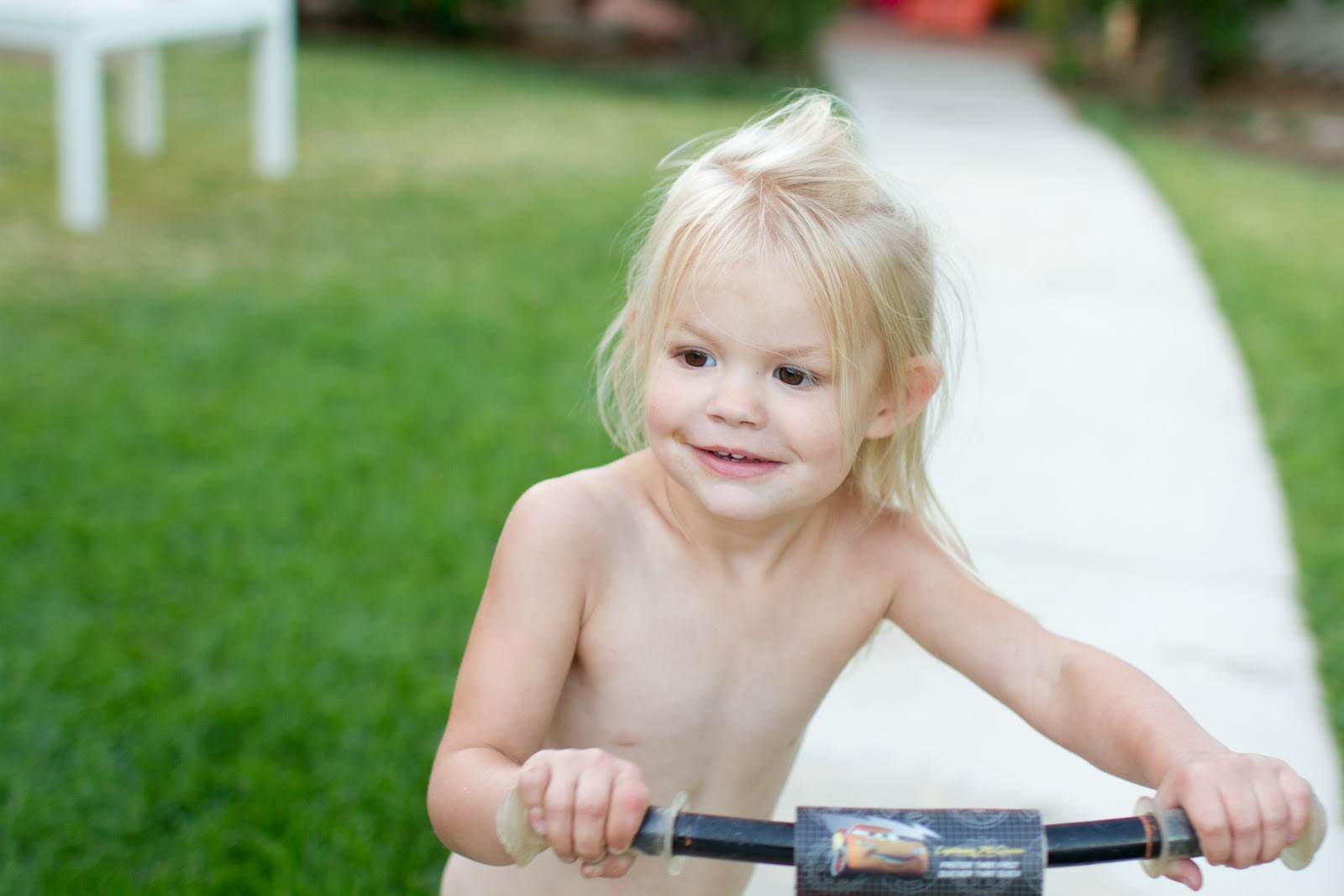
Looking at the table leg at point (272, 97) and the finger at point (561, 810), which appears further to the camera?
the table leg at point (272, 97)

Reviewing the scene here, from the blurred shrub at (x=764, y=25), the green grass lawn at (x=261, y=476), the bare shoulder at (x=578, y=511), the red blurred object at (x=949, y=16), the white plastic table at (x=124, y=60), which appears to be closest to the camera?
the bare shoulder at (x=578, y=511)

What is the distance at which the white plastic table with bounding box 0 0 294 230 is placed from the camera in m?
4.92

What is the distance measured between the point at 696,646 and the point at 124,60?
584 cm

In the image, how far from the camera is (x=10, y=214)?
209 inches

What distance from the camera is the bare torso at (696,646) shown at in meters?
1.52

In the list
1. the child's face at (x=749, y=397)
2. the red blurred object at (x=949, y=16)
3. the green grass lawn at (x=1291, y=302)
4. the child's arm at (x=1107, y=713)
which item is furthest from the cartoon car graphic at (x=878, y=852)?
the red blurred object at (x=949, y=16)

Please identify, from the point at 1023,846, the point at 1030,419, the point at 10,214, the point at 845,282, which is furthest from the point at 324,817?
the point at 10,214

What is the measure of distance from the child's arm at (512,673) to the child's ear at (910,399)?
12.6 inches

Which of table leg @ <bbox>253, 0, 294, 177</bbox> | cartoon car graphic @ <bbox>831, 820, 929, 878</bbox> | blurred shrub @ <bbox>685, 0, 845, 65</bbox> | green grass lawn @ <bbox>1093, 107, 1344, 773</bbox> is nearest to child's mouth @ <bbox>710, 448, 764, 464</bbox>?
cartoon car graphic @ <bbox>831, 820, 929, 878</bbox>

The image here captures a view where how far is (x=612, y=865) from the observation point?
1.04 meters

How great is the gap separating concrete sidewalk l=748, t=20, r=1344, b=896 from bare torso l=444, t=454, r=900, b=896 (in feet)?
1.17

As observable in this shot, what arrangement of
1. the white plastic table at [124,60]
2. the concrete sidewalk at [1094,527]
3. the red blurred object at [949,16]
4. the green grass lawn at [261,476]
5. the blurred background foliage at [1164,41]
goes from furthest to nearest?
the red blurred object at [949,16], the blurred background foliage at [1164,41], the white plastic table at [124,60], the concrete sidewalk at [1094,527], the green grass lawn at [261,476]

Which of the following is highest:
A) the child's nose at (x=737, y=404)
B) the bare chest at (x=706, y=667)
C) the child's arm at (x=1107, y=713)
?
the child's nose at (x=737, y=404)

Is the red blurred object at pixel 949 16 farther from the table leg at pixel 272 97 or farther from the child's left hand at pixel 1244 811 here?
the child's left hand at pixel 1244 811
